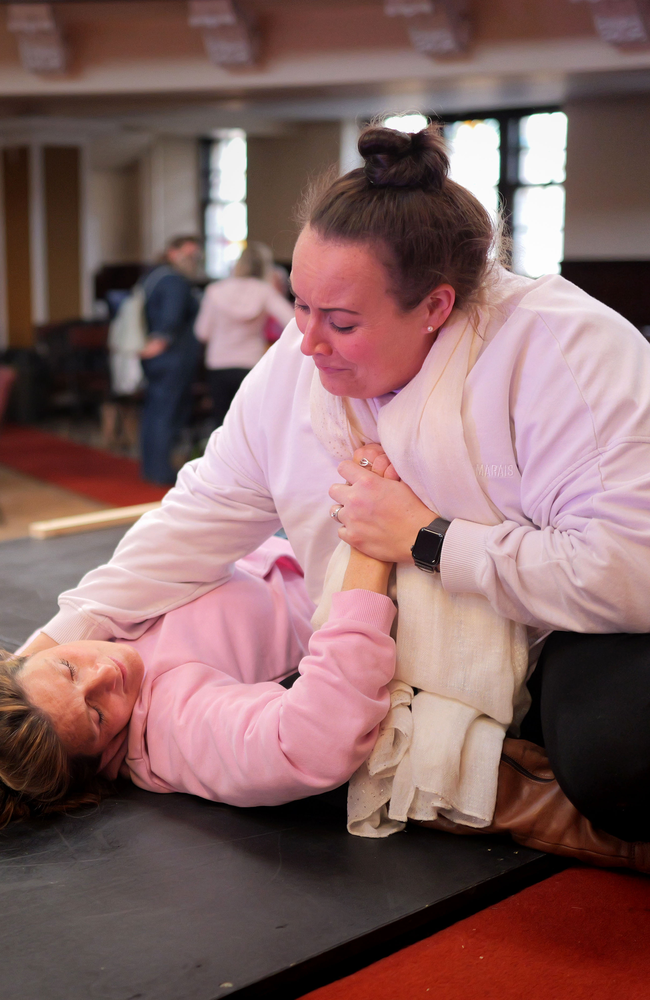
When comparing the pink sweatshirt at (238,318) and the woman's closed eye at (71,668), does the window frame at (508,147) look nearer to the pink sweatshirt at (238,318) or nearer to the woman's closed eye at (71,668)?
the pink sweatshirt at (238,318)

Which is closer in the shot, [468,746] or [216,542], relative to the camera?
[468,746]

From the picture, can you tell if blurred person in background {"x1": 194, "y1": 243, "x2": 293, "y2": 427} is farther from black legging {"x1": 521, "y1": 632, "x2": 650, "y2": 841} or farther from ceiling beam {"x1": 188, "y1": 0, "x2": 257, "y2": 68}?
black legging {"x1": 521, "y1": 632, "x2": 650, "y2": 841}

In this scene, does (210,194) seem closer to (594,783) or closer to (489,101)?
(489,101)

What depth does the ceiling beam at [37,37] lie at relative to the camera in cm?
561

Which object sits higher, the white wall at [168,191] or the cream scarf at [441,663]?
the white wall at [168,191]

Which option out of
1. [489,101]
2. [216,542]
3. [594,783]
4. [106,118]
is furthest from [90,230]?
[594,783]

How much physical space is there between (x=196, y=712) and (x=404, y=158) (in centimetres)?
93

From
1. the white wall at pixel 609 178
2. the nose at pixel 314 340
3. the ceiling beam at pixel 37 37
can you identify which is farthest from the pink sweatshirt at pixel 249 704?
the white wall at pixel 609 178

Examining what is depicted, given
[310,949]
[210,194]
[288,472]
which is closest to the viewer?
[310,949]

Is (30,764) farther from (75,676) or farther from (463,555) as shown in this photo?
(463,555)

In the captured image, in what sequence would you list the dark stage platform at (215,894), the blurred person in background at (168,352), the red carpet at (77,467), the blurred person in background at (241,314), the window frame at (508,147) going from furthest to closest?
the window frame at (508,147)
the red carpet at (77,467)
the blurred person in background at (168,352)
the blurred person in background at (241,314)
the dark stage platform at (215,894)

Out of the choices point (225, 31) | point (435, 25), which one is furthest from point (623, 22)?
point (225, 31)

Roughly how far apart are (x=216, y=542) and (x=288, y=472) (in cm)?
23

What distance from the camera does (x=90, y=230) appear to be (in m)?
10.9
